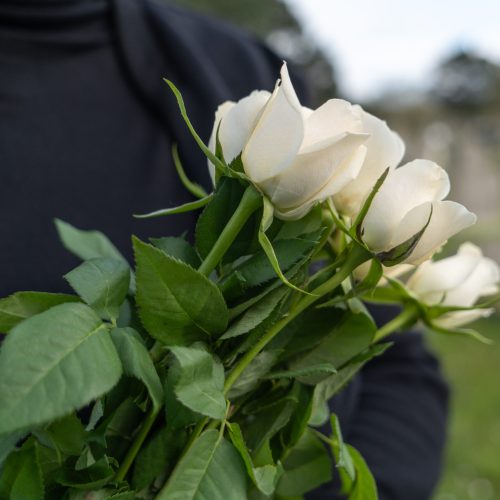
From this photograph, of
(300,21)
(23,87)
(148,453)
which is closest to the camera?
(148,453)

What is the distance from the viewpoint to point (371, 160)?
383mm

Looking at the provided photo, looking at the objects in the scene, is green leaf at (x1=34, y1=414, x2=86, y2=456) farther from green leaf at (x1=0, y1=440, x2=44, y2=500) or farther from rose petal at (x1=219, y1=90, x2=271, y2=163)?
rose petal at (x1=219, y1=90, x2=271, y2=163)

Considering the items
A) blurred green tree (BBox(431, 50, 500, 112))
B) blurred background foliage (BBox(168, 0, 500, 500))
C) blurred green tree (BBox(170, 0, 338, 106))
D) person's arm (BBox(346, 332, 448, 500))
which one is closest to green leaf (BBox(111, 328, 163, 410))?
person's arm (BBox(346, 332, 448, 500))

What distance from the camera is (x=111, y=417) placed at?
350 mm

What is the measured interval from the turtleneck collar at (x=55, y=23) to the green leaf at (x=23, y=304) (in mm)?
493

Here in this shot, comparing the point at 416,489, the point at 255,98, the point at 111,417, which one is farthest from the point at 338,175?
the point at 416,489

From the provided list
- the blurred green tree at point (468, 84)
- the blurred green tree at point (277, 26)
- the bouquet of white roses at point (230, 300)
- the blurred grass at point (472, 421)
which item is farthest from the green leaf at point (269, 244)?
the blurred green tree at point (468, 84)

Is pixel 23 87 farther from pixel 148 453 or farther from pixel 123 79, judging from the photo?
pixel 148 453

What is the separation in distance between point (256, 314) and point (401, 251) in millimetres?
79

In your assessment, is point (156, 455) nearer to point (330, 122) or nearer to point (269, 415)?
point (269, 415)

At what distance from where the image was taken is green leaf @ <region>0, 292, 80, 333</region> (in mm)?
354

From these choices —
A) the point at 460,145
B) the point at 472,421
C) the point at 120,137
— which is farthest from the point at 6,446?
the point at 460,145

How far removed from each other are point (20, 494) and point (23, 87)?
1.68 feet

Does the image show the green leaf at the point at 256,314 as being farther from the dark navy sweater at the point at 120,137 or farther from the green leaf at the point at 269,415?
the dark navy sweater at the point at 120,137
